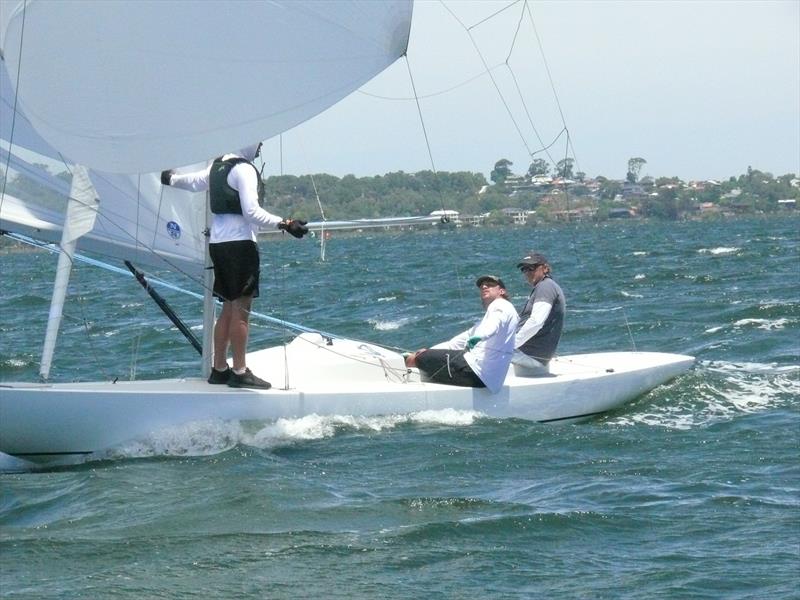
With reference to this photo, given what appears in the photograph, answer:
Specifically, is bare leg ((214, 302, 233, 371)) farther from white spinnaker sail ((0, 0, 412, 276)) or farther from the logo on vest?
white spinnaker sail ((0, 0, 412, 276))

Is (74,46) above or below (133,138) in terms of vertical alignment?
above

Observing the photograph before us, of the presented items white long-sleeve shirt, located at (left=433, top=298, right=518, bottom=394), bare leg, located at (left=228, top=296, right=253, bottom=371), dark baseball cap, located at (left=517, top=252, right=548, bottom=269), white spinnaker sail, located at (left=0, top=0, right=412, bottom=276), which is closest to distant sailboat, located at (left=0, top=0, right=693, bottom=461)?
white spinnaker sail, located at (left=0, top=0, right=412, bottom=276)

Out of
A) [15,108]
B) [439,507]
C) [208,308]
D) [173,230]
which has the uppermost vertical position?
[15,108]

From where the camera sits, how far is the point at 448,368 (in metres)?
9.12

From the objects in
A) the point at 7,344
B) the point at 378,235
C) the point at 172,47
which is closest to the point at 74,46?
the point at 172,47

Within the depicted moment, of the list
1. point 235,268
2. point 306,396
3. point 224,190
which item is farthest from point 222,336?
point 224,190

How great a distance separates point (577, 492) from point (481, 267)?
2462 cm

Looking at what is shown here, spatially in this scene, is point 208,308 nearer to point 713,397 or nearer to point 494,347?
point 494,347

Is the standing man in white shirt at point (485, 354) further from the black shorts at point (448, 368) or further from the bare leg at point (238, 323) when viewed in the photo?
the bare leg at point (238, 323)

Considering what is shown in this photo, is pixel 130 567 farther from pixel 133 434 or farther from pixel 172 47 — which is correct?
pixel 172 47

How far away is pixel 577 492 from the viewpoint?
739cm

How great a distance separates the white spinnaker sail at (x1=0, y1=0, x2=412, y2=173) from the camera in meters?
7.22

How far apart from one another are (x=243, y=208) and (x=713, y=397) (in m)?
4.15

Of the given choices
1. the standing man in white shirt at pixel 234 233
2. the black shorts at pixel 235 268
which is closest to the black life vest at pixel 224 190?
the standing man in white shirt at pixel 234 233
